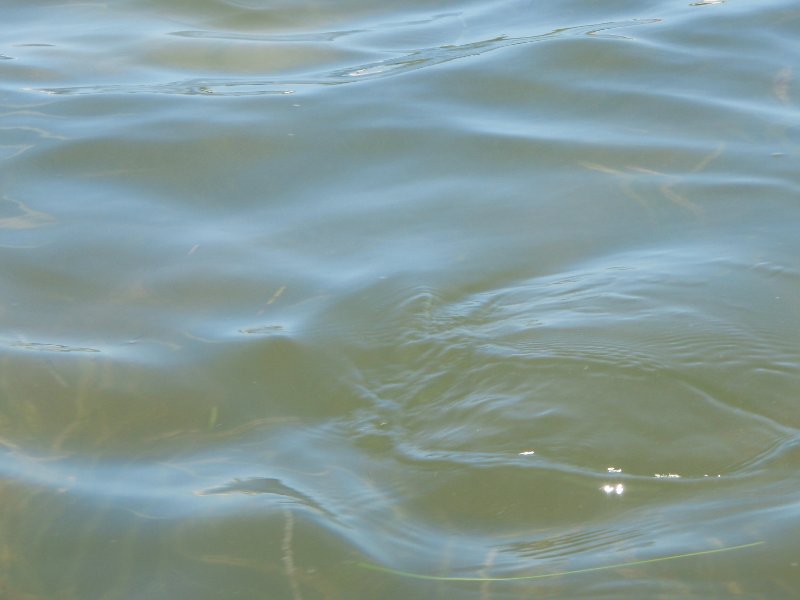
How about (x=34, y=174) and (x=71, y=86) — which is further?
(x=71, y=86)

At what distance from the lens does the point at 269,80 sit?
4941mm

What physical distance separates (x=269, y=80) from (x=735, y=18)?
2.31 m

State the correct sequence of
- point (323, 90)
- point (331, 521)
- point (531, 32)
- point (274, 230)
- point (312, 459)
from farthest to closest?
point (531, 32) < point (323, 90) < point (274, 230) < point (312, 459) < point (331, 521)

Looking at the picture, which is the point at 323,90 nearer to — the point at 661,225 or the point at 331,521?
the point at 661,225

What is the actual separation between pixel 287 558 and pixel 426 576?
269 mm

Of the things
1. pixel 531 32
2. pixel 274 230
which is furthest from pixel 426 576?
pixel 531 32

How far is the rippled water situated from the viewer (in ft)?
6.89

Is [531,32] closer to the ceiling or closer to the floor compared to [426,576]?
closer to the ceiling

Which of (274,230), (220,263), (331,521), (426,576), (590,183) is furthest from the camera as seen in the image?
(590,183)

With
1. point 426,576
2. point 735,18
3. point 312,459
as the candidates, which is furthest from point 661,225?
point 735,18

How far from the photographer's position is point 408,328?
283cm

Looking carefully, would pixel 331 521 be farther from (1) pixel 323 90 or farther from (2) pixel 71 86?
(2) pixel 71 86

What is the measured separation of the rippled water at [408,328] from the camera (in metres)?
2.10

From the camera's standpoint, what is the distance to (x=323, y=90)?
4.70 meters
